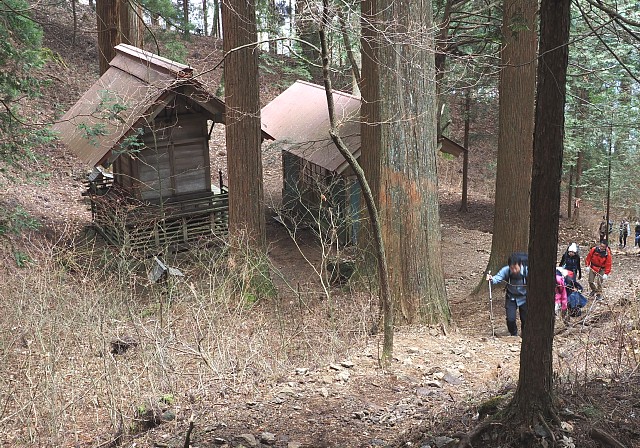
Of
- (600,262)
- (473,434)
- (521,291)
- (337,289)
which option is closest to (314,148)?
(337,289)

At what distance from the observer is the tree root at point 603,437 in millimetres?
4422

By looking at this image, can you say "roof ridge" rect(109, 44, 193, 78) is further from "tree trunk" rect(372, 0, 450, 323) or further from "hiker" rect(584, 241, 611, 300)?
"hiker" rect(584, 241, 611, 300)

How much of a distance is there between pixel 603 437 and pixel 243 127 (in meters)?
9.55

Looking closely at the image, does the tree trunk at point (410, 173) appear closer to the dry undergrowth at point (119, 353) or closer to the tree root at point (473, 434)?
the dry undergrowth at point (119, 353)

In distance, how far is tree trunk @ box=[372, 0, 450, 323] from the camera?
373 inches

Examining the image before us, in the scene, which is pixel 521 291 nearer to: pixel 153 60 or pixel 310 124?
pixel 153 60

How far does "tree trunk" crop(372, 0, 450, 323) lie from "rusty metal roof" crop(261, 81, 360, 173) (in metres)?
5.30

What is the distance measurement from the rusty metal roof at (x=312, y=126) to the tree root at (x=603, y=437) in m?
11.1

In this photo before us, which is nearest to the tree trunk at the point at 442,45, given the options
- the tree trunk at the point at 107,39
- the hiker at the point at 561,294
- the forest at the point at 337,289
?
the forest at the point at 337,289

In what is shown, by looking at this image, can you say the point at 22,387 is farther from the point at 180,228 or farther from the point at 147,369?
the point at 180,228

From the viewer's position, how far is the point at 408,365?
7844 millimetres

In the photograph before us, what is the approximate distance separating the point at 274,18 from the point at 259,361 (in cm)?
635

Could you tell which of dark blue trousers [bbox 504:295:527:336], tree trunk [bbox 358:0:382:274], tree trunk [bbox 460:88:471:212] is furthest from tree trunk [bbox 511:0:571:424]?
tree trunk [bbox 460:88:471:212]

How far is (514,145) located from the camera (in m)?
12.5
